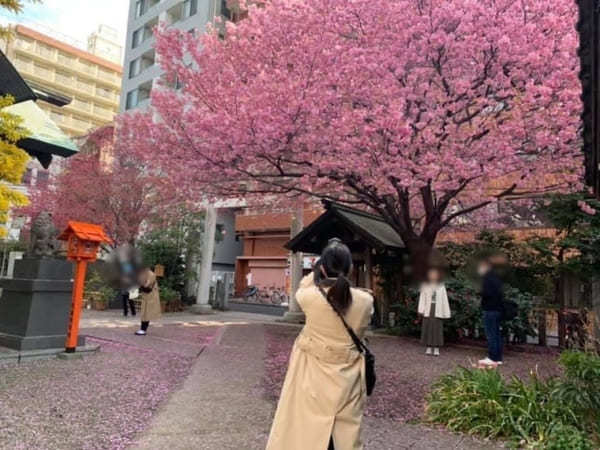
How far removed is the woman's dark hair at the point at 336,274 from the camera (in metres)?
2.85

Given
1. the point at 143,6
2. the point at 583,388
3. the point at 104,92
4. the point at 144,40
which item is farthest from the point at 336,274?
the point at 104,92

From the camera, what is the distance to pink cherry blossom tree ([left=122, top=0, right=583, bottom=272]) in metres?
8.90

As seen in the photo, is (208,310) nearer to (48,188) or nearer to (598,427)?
(48,188)

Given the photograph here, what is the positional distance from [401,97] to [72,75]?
194 feet

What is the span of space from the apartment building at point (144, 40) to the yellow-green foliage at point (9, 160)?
2694 centimetres

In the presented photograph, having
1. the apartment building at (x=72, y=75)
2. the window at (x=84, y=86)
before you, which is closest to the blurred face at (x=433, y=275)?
the apartment building at (x=72, y=75)

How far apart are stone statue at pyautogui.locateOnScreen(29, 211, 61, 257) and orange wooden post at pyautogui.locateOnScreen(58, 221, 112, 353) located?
0.54 feet

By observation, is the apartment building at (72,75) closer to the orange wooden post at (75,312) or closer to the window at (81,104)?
the window at (81,104)

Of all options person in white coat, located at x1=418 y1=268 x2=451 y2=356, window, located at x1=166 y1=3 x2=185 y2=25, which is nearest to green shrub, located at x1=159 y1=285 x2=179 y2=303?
person in white coat, located at x1=418 y1=268 x2=451 y2=356

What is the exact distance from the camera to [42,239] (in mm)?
7480

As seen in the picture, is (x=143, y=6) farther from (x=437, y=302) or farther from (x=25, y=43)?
(x=437, y=302)

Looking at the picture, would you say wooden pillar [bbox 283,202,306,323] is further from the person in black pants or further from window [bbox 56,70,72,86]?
window [bbox 56,70,72,86]

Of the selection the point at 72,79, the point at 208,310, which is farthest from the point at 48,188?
the point at 72,79

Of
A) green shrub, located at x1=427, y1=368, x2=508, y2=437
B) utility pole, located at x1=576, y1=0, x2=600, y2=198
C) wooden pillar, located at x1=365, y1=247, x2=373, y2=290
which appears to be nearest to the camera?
utility pole, located at x1=576, y1=0, x2=600, y2=198
